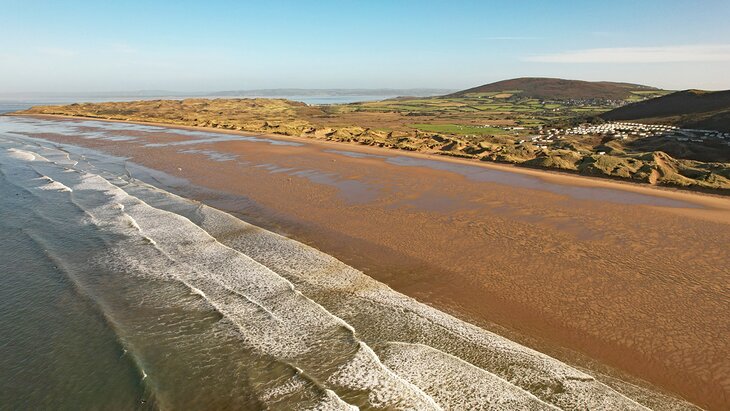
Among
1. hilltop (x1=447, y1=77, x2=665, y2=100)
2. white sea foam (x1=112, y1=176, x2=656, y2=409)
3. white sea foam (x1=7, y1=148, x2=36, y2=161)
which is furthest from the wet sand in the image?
hilltop (x1=447, y1=77, x2=665, y2=100)

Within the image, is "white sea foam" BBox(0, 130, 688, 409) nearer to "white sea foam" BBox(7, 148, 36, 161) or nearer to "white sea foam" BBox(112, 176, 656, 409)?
"white sea foam" BBox(112, 176, 656, 409)

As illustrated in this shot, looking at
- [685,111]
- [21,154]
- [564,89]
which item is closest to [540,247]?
[21,154]

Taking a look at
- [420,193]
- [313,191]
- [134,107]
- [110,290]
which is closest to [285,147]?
[313,191]

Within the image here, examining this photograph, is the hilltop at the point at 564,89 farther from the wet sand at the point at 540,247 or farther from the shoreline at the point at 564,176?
the wet sand at the point at 540,247

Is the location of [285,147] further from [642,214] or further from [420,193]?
[642,214]

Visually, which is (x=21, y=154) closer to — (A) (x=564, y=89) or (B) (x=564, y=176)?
(B) (x=564, y=176)

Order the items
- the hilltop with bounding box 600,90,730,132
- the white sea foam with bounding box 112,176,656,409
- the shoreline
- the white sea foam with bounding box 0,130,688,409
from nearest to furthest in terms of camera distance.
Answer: the white sea foam with bounding box 0,130,688,409, the white sea foam with bounding box 112,176,656,409, the shoreline, the hilltop with bounding box 600,90,730,132
